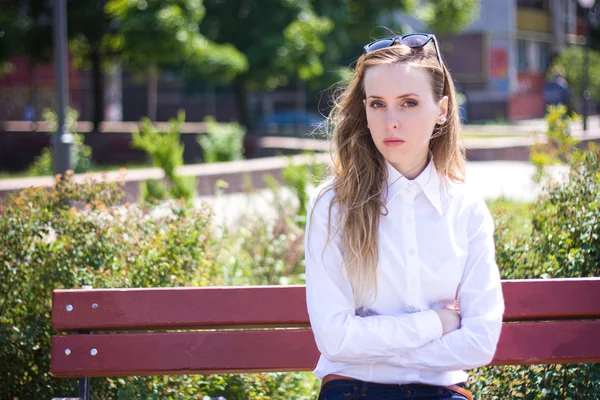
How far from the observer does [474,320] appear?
2.70m

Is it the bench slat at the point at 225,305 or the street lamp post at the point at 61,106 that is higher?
the street lamp post at the point at 61,106

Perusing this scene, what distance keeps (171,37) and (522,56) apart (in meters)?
29.6

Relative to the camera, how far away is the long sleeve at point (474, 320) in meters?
2.67

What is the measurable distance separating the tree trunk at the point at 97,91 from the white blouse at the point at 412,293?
22.6 m


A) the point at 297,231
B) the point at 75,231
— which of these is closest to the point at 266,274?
the point at 297,231

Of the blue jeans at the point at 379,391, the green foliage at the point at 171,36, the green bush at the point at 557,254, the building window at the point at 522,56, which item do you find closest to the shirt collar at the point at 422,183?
the blue jeans at the point at 379,391

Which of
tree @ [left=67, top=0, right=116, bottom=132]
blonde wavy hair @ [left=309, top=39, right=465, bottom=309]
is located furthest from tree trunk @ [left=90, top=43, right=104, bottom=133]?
blonde wavy hair @ [left=309, top=39, right=465, bottom=309]

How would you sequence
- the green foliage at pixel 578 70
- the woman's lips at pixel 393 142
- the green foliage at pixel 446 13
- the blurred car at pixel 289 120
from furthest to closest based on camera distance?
1. the green foliage at pixel 578 70
2. the blurred car at pixel 289 120
3. the green foliage at pixel 446 13
4. the woman's lips at pixel 393 142

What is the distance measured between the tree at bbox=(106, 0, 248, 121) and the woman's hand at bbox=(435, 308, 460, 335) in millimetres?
16955

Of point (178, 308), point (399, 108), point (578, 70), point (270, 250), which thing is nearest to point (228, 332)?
point (178, 308)

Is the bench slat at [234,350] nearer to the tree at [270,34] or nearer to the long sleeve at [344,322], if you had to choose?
the long sleeve at [344,322]

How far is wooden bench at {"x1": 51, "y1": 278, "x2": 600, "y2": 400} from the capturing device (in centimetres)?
333

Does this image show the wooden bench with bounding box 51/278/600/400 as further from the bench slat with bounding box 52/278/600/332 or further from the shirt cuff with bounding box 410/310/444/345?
the shirt cuff with bounding box 410/310/444/345

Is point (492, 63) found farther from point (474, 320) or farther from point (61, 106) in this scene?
point (474, 320)
